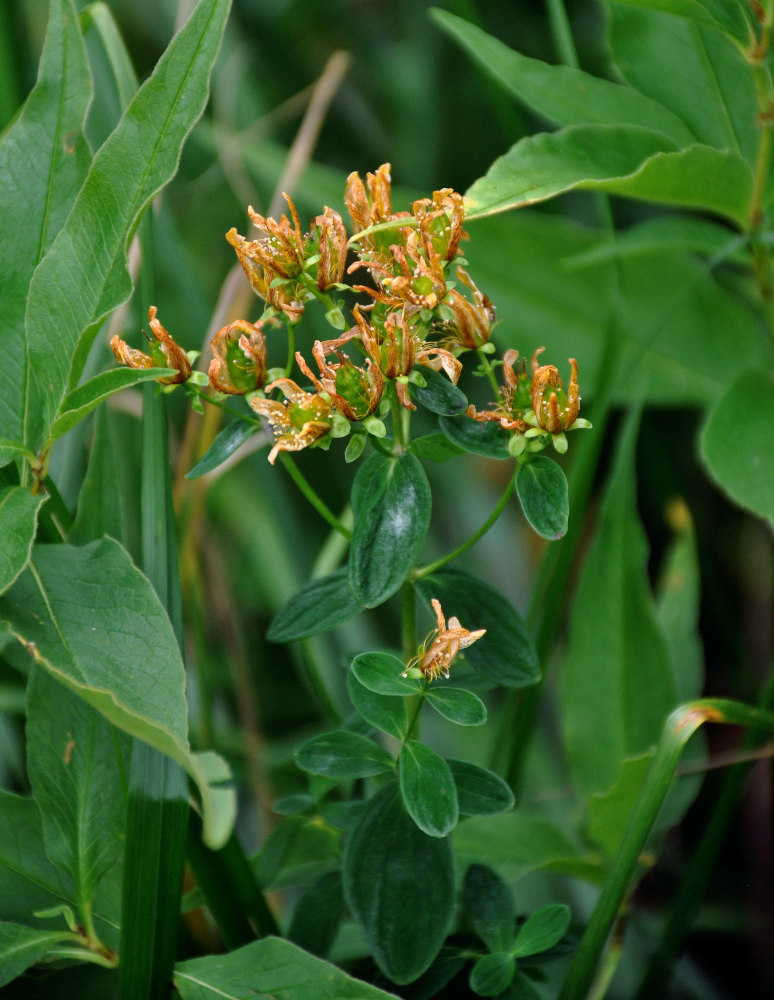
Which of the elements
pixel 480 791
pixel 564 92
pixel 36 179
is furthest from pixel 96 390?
pixel 564 92

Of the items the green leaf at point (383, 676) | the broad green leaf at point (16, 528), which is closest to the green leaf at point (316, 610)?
the green leaf at point (383, 676)

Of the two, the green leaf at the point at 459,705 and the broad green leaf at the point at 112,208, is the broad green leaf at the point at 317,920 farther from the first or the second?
the broad green leaf at the point at 112,208

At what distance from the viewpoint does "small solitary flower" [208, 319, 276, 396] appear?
44cm

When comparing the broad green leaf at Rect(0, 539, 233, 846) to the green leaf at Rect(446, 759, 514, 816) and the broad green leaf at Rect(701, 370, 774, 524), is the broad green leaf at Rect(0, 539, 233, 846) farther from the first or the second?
the broad green leaf at Rect(701, 370, 774, 524)

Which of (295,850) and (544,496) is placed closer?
(544,496)

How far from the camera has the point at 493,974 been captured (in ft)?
1.59

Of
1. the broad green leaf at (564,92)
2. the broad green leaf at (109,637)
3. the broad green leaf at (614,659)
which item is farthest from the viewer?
the broad green leaf at (614,659)

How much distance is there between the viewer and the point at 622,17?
0.66 m

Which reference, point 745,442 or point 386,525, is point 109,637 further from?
point 745,442

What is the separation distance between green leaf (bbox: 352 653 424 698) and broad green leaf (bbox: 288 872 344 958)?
178 mm

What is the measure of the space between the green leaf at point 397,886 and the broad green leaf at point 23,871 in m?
0.17

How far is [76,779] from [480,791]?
221 mm

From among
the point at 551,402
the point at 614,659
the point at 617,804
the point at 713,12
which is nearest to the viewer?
the point at 551,402

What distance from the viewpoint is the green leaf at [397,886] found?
471mm
